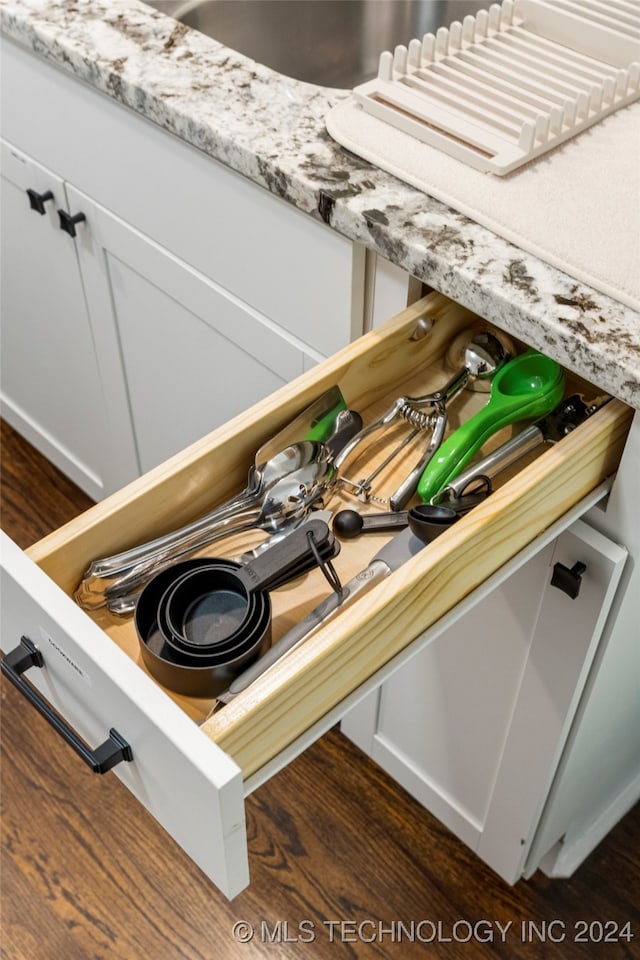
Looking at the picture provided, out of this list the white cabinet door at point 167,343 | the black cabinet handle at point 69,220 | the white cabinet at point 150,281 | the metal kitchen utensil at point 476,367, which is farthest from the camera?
the black cabinet handle at point 69,220

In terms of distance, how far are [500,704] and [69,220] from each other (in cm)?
82

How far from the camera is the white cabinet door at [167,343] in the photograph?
3.73 ft

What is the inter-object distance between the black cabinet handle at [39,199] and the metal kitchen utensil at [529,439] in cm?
79

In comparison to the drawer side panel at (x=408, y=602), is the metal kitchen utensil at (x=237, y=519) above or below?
below

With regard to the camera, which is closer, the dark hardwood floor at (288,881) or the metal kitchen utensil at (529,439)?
the metal kitchen utensil at (529,439)

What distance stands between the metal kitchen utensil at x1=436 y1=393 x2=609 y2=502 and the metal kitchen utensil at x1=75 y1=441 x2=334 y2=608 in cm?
11

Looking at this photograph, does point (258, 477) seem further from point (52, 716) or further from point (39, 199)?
point (39, 199)

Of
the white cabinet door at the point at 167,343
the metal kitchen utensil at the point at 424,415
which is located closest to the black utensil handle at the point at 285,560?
the metal kitchen utensil at the point at 424,415

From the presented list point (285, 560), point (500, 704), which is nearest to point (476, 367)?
point (285, 560)

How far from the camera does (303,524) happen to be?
0.79 meters

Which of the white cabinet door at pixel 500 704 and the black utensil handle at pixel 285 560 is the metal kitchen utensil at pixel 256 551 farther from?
the white cabinet door at pixel 500 704

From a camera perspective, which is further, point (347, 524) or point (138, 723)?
point (347, 524)

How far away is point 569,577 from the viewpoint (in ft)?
3.01

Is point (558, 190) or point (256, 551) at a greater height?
point (558, 190)
